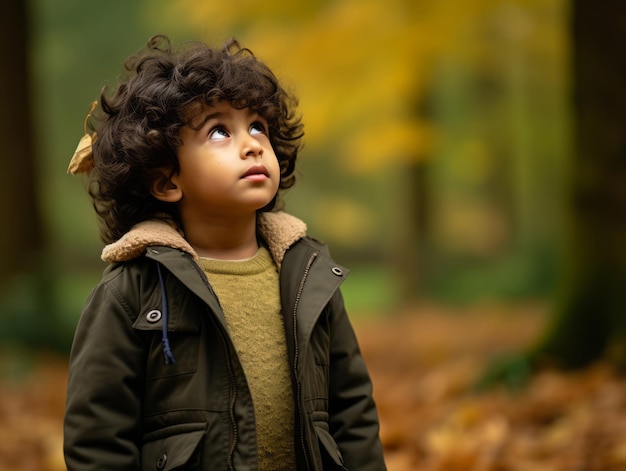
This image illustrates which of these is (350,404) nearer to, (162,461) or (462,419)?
(162,461)

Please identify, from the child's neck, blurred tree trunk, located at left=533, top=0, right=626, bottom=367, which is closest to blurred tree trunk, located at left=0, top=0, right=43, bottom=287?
blurred tree trunk, located at left=533, top=0, right=626, bottom=367

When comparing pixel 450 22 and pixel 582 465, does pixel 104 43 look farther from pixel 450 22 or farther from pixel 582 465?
Answer: pixel 582 465

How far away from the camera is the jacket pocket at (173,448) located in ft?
7.41

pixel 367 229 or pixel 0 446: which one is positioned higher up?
pixel 0 446

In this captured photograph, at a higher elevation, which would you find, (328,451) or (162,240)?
(162,240)

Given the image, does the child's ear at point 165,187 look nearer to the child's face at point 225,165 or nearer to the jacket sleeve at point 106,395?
the child's face at point 225,165

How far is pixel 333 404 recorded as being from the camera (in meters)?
2.68

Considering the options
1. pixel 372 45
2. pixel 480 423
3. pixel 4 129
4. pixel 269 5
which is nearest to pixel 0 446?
pixel 480 423

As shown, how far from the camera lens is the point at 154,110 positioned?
248cm

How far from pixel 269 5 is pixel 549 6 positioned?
4240 millimetres

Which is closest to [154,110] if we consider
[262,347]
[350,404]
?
[262,347]

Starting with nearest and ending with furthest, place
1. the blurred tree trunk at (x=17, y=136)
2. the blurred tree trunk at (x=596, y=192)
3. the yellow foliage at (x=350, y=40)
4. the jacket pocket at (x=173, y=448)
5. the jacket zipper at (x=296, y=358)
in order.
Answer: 1. the jacket pocket at (x=173, y=448)
2. the jacket zipper at (x=296, y=358)
3. the blurred tree trunk at (x=596, y=192)
4. the blurred tree trunk at (x=17, y=136)
5. the yellow foliage at (x=350, y=40)

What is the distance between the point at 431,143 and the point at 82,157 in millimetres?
9012

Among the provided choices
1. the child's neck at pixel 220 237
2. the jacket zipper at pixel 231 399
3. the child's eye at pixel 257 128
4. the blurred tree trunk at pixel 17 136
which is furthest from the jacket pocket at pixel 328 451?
the blurred tree trunk at pixel 17 136
